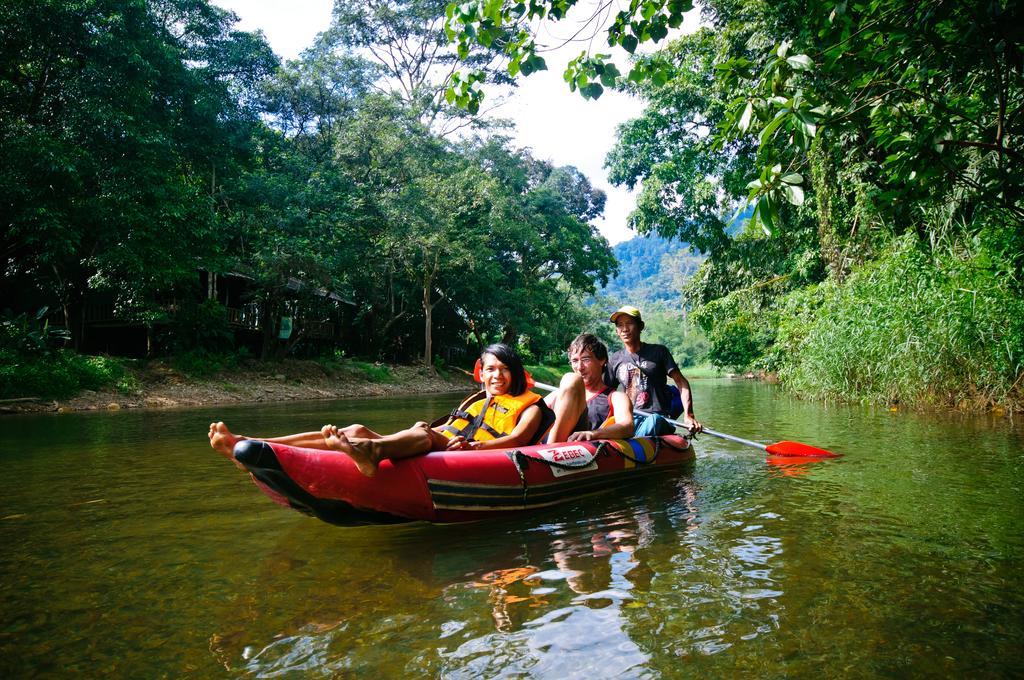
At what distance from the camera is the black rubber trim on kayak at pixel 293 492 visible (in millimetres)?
3113

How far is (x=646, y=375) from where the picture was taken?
6.34 meters

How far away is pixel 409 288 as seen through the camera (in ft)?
89.0

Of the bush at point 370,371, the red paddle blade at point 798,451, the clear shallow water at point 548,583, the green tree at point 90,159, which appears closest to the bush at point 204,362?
the green tree at point 90,159

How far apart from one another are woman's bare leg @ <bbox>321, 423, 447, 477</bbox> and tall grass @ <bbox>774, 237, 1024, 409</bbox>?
23.9ft

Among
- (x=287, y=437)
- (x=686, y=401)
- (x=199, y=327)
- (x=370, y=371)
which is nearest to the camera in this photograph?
(x=287, y=437)

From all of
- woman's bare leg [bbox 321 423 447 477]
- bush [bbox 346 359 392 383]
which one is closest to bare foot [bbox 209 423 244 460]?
woman's bare leg [bbox 321 423 447 477]

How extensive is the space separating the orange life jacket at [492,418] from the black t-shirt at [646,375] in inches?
79.2

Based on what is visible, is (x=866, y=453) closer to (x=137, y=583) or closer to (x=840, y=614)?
(x=840, y=614)

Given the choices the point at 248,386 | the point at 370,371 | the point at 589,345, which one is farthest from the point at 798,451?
the point at 370,371

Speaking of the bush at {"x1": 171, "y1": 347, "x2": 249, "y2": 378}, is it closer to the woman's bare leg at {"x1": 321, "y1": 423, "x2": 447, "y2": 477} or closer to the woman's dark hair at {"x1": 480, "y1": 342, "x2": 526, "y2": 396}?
the woman's dark hair at {"x1": 480, "y1": 342, "x2": 526, "y2": 396}

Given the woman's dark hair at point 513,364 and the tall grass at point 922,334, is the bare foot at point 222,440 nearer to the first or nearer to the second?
the woman's dark hair at point 513,364

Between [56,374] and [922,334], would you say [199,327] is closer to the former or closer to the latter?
[56,374]

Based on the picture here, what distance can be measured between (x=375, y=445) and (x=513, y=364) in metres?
1.31

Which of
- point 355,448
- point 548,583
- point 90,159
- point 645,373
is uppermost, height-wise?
point 90,159
